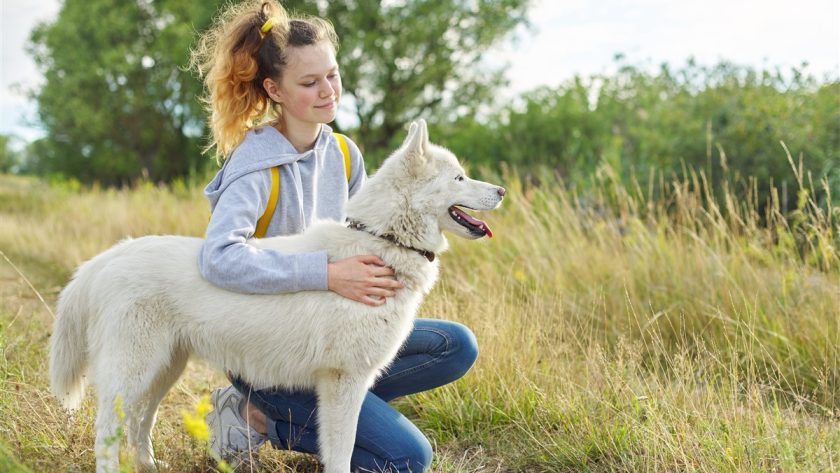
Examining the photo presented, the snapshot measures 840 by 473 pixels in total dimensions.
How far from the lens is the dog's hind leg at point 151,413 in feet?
10.1

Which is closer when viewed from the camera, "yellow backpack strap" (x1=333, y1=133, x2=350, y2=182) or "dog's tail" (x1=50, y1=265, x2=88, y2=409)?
"dog's tail" (x1=50, y1=265, x2=88, y2=409)

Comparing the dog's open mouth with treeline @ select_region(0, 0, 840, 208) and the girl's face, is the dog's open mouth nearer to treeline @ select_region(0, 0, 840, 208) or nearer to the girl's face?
the girl's face

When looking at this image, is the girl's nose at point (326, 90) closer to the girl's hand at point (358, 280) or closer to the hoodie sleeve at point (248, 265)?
the hoodie sleeve at point (248, 265)

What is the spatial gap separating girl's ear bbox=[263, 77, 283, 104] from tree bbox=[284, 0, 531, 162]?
50.2ft

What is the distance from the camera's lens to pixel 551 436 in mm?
3486

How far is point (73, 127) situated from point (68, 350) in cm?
2733

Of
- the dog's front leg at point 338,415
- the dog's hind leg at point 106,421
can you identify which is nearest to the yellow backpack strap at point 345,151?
the dog's front leg at point 338,415

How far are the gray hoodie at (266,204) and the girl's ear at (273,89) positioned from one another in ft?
0.47

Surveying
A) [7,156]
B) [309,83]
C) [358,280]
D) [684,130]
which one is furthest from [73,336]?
[7,156]

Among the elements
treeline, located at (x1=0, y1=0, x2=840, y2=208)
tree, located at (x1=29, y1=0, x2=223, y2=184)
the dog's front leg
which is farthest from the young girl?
tree, located at (x1=29, y1=0, x2=223, y2=184)

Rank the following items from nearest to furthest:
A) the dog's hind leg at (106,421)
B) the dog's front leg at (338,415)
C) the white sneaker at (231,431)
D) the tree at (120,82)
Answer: the dog's hind leg at (106,421) < the dog's front leg at (338,415) < the white sneaker at (231,431) < the tree at (120,82)

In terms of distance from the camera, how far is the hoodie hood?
3.10m

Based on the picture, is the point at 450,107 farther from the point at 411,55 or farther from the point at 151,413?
the point at 151,413

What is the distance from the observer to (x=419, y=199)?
2.92 meters
